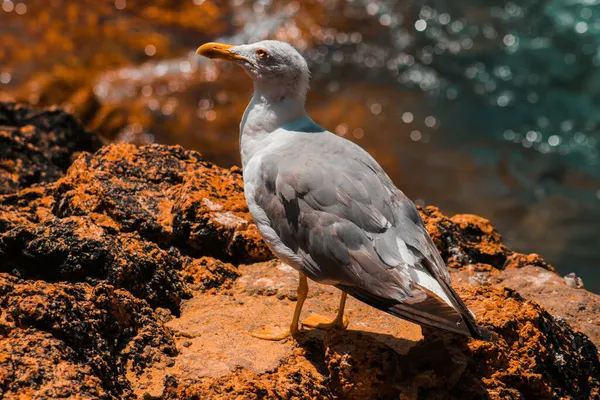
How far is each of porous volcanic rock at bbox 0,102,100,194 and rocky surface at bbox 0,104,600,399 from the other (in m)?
0.48

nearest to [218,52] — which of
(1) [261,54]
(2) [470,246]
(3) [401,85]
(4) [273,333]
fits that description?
(1) [261,54]

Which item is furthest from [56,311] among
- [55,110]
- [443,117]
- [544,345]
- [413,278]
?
[443,117]

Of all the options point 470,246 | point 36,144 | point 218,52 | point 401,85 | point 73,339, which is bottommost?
point 73,339

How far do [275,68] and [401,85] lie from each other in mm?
6725

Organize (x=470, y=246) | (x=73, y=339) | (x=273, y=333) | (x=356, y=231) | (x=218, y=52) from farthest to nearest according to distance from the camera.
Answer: (x=470, y=246) → (x=218, y=52) → (x=273, y=333) → (x=356, y=231) → (x=73, y=339)

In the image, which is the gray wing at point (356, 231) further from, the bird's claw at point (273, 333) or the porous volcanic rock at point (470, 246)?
the porous volcanic rock at point (470, 246)

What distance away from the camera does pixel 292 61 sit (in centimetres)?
430

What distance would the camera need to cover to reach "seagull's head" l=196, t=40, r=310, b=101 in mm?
4293

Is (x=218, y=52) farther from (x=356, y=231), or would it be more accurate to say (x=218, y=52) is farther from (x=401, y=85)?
(x=401, y=85)

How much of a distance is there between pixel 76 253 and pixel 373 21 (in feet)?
30.5

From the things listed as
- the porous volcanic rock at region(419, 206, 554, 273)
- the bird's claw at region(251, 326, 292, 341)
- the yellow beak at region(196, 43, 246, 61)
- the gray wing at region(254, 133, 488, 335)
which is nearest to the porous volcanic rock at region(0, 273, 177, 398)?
the bird's claw at region(251, 326, 292, 341)

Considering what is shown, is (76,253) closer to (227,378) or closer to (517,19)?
(227,378)

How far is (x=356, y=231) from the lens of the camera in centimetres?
342

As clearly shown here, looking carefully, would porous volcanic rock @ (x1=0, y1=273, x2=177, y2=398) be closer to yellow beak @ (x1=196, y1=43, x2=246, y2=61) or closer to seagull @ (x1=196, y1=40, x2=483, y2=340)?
seagull @ (x1=196, y1=40, x2=483, y2=340)
